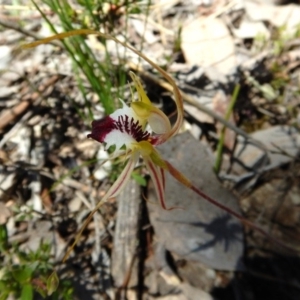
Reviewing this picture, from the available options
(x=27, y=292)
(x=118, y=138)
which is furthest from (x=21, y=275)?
(x=118, y=138)

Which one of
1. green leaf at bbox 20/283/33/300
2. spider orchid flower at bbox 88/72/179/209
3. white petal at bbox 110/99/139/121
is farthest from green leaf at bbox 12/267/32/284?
white petal at bbox 110/99/139/121

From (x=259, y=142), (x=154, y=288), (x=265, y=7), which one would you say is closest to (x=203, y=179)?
(x=259, y=142)

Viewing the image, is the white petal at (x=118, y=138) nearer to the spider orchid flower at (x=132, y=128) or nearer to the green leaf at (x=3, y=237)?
the spider orchid flower at (x=132, y=128)

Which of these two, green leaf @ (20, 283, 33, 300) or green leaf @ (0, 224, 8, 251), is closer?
green leaf @ (20, 283, 33, 300)

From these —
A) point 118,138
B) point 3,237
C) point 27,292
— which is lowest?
point 27,292

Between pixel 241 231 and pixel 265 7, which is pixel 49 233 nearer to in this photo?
pixel 241 231

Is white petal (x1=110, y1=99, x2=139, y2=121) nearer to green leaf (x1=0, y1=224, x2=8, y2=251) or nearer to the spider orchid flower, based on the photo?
the spider orchid flower

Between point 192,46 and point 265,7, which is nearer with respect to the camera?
point 192,46

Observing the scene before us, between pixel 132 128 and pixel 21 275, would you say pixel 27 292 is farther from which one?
pixel 132 128
